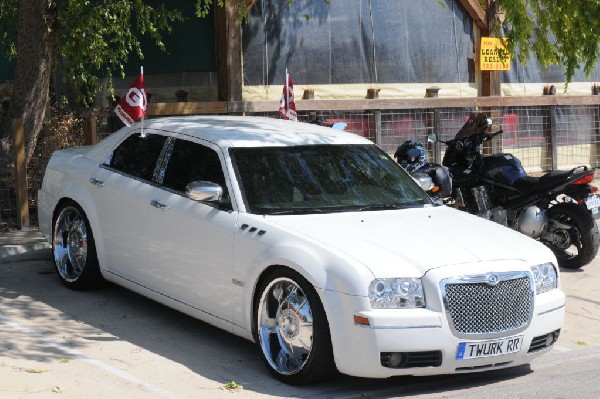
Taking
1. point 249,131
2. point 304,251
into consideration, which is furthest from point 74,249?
point 304,251

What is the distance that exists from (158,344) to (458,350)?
244cm

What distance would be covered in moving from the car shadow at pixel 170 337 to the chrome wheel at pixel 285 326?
16 centimetres

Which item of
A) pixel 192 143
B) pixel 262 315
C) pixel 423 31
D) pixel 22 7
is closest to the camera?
pixel 262 315

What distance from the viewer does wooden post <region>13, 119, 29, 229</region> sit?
507 inches

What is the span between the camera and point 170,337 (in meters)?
8.68

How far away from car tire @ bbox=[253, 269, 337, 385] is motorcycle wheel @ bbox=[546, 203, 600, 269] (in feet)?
16.7

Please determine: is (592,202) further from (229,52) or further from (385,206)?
(229,52)

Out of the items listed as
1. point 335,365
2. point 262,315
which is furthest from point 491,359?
point 262,315

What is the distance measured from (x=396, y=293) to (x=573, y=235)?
527cm

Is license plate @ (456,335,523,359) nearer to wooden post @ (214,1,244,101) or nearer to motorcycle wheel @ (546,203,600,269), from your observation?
motorcycle wheel @ (546,203,600,269)

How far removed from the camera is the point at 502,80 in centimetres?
1870

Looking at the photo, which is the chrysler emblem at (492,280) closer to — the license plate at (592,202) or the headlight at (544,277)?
the headlight at (544,277)

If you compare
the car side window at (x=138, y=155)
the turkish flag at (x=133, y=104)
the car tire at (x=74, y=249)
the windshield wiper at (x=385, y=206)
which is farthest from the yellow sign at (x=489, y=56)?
the windshield wiper at (x=385, y=206)

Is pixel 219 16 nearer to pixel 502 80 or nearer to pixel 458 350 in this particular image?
pixel 502 80
